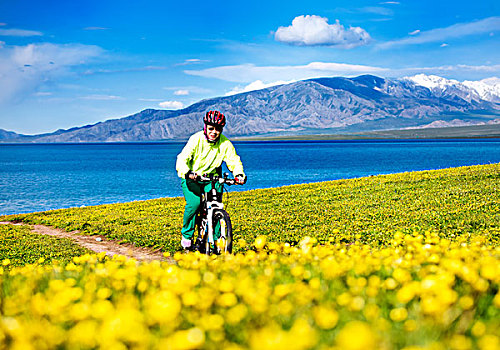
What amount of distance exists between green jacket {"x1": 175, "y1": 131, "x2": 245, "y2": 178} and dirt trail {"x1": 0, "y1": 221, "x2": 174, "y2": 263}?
374 centimetres

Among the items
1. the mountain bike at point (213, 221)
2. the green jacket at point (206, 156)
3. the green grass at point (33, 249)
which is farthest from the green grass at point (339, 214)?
the green jacket at point (206, 156)

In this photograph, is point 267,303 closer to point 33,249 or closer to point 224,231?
point 224,231

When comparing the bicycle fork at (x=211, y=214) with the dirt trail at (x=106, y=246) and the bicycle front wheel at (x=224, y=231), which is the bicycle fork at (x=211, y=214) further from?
the dirt trail at (x=106, y=246)

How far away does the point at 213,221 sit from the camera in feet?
28.7

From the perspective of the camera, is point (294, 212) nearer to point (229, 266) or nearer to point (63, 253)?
point (63, 253)

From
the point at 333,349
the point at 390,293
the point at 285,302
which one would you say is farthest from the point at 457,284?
the point at 333,349

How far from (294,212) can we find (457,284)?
552 inches

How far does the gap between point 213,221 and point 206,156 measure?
4.12 feet

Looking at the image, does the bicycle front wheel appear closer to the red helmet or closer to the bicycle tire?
the bicycle tire

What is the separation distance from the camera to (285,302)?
3.58 m

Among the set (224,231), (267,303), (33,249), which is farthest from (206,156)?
(33,249)

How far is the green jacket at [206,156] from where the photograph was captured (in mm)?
8680

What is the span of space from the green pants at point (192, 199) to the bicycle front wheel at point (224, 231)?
0.61 feet

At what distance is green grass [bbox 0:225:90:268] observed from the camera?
13.1 m
